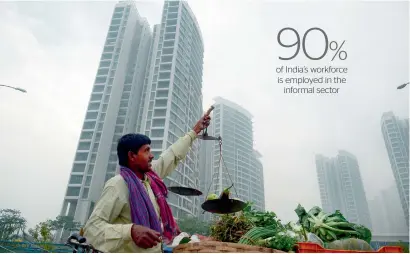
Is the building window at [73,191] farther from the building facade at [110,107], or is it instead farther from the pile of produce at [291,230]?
the pile of produce at [291,230]

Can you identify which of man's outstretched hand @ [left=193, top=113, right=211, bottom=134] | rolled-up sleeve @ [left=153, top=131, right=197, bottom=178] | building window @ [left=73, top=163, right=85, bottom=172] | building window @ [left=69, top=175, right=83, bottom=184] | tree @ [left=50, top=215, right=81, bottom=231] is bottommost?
rolled-up sleeve @ [left=153, top=131, right=197, bottom=178]

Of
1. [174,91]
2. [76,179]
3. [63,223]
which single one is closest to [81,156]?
[76,179]

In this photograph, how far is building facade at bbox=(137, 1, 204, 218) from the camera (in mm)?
33625

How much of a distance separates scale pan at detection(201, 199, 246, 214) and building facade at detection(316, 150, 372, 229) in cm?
5958

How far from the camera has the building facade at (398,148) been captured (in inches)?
1730

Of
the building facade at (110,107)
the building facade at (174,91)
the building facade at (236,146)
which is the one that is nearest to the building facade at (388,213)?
the building facade at (236,146)

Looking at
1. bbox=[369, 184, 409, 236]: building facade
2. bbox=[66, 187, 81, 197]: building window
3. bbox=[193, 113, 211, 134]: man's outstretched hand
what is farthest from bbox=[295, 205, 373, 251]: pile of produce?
bbox=[369, 184, 409, 236]: building facade

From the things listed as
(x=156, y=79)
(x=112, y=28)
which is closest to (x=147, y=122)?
(x=156, y=79)

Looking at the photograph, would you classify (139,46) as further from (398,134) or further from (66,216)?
(398,134)

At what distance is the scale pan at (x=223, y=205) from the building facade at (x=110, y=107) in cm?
3367

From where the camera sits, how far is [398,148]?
44.1 metres

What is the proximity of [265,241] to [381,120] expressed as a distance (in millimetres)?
54895

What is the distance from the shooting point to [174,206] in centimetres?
3241

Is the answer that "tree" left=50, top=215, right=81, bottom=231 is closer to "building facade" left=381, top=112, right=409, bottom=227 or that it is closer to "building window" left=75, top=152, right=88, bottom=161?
"building window" left=75, top=152, right=88, bottom=161
